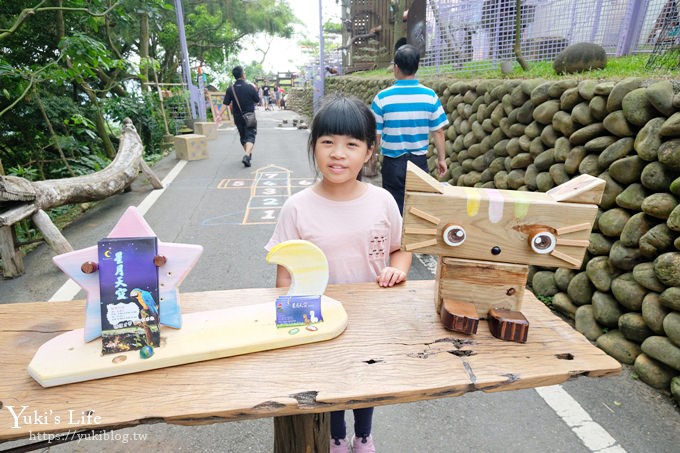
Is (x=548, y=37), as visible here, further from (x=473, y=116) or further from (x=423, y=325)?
(x=423, y=325)

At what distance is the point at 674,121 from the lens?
7.63ft

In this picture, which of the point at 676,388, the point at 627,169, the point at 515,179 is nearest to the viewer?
the point at 676,388

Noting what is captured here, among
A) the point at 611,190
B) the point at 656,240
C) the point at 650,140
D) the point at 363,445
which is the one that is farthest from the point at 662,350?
the point at 363,445

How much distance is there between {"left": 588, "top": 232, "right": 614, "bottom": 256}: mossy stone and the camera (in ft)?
9.30

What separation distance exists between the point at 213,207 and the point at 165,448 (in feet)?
13.9

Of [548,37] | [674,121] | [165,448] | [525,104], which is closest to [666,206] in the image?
[674,121]

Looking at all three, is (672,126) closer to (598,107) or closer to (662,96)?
(662,96)

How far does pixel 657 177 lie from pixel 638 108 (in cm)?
49

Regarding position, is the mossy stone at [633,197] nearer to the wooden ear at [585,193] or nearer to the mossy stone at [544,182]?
A: the mossy stone at [544,182]

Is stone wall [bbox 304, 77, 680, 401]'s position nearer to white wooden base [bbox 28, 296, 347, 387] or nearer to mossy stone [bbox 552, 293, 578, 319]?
mossy stone [bbox 552, 293, 578, 319]

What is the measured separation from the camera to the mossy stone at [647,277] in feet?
7.93

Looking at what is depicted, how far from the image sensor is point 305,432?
1388mm

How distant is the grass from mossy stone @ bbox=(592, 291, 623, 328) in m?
1.64

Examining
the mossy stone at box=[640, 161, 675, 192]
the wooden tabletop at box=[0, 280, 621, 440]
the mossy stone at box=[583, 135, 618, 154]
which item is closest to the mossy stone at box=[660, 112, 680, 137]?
the mossy stone at box=[640, 161, 675, 192]
